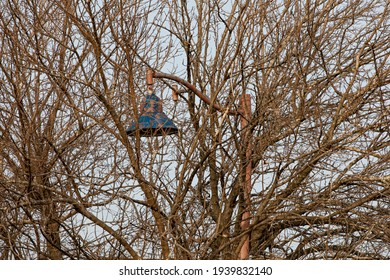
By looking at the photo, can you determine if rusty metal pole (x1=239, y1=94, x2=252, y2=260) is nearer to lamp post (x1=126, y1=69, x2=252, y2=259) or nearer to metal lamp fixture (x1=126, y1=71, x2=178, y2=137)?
lamp post (x1=126, y1=69, x2=252, y2=259)

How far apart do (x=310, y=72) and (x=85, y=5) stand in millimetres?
3138

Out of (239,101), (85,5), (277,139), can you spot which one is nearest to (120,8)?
(85,5)

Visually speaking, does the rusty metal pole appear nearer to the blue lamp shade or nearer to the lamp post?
the lamp post

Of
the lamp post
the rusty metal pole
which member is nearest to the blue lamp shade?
the lamp post

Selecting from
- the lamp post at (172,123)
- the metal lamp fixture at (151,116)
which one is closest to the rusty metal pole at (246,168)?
the lamp post at (172,123)

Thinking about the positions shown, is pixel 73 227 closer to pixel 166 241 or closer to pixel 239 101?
pixel 166 241

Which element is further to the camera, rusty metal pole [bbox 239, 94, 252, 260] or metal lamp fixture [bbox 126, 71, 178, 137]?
rusty metal pole [bbox 239, 94, 252, 260]

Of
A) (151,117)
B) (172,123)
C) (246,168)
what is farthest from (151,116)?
(246,168)

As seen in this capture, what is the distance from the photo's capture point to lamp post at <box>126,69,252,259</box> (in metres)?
7.96

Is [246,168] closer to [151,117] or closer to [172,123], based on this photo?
[172,123]

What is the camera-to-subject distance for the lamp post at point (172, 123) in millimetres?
7957

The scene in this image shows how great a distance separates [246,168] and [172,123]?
1.18 m

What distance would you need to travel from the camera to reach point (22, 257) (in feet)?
30.6

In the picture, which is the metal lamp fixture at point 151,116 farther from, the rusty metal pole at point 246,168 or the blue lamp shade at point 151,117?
the rusty metal pole at point 246,168
